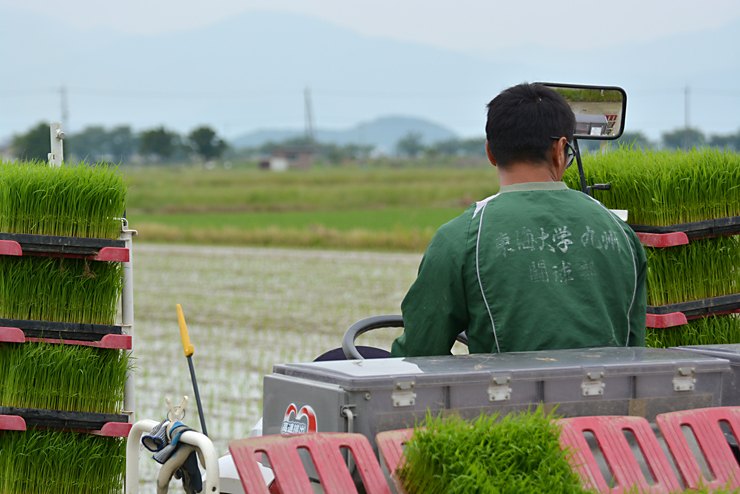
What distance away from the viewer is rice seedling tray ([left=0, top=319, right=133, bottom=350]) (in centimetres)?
330

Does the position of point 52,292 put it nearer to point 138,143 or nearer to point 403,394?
point 403,394

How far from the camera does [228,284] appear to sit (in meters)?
16.1

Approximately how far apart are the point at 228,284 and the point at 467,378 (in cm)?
1470

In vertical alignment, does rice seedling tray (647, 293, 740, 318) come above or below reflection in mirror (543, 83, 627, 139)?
below

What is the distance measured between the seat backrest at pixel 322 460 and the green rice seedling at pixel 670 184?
2155 mm

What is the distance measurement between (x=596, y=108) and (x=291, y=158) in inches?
2719

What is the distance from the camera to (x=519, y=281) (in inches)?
83.9

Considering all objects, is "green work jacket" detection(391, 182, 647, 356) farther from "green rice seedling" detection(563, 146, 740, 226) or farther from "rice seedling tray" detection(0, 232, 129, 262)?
"rice seedling tray" detection(0, 232, 129, 262)

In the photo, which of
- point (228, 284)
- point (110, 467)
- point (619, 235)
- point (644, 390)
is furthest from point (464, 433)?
point (228, 284)

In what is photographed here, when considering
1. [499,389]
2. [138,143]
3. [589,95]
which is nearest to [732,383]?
[499,389]

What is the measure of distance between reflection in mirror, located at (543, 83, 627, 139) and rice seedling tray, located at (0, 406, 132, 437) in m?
2.24

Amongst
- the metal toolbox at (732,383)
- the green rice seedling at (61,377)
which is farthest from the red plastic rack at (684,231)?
the green rice seedling at (61,377)

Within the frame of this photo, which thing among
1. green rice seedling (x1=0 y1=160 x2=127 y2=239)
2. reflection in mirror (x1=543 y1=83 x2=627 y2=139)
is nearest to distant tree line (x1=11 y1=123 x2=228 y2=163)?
green rice seedling (x1=0 y1=160 x2=127 y2=239)

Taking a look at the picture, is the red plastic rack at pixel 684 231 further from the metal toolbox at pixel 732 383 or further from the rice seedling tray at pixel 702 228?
the metal toolbox at pixel 732 383
